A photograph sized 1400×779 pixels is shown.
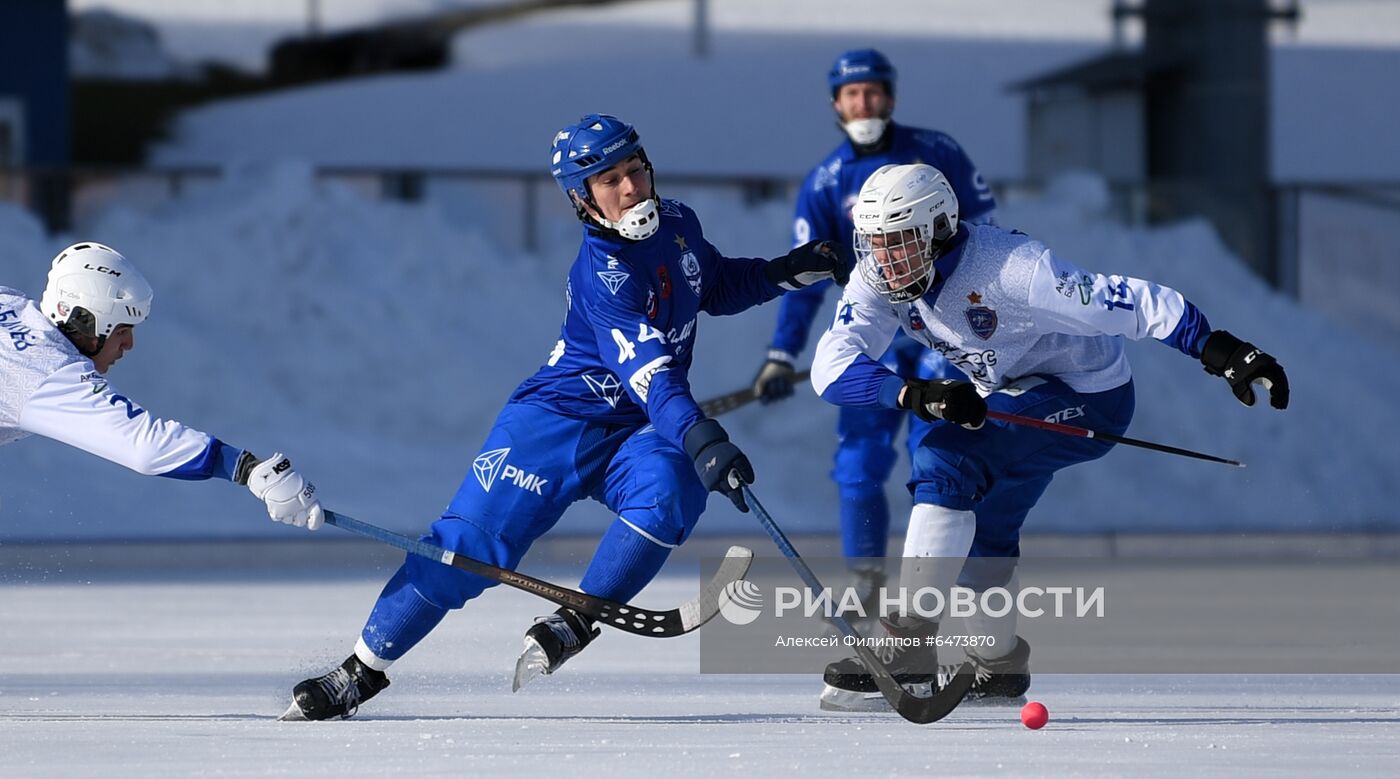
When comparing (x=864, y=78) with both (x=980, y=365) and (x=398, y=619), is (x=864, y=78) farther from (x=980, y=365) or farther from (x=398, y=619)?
(x=398, y=619)

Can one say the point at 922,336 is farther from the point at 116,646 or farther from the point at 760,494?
the point at 760,494

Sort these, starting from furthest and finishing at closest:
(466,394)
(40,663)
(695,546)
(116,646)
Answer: (466,394), (695,546), (116,646), (40,663)

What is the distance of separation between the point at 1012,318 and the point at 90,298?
8.02 feet

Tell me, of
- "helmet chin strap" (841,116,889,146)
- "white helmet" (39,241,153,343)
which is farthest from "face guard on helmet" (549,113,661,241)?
"helmet chin strap" (841,116,889,146)

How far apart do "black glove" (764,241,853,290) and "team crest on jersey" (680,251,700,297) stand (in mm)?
295

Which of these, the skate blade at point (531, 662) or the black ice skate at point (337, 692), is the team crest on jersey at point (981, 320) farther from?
the black ice skate at point (337, 692)

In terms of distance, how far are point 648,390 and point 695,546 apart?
553 cm

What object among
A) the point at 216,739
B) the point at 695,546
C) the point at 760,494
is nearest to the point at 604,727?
the point at 216,739

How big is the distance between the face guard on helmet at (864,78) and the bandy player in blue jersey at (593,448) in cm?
200

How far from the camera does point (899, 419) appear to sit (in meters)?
7.77

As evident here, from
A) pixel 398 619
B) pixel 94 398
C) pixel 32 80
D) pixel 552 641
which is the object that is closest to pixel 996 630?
pixel 552 641

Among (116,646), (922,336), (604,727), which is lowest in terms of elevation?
(116,646)

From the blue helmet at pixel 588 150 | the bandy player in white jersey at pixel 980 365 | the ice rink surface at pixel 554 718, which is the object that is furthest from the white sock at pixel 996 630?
the blue helmet at pixel 588 150

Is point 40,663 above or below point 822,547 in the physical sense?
above
